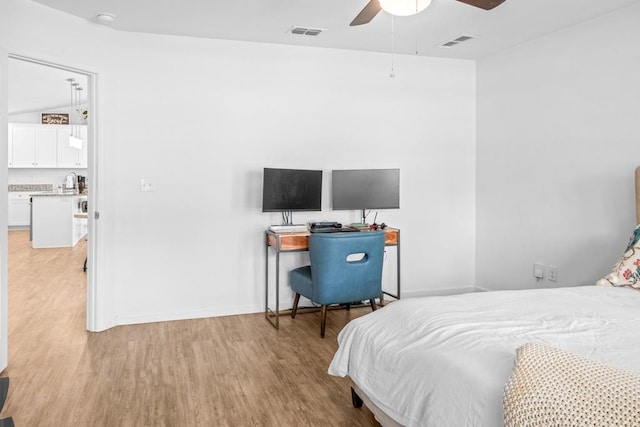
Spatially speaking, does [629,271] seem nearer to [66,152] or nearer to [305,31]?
[305,31]

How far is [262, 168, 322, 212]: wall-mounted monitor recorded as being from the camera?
4316 mm

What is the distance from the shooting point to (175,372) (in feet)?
10.4

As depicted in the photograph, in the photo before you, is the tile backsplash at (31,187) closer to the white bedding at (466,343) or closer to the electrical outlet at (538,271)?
the electrical outlet at (538,271)

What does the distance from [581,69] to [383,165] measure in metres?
1.93

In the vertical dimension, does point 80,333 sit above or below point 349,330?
below

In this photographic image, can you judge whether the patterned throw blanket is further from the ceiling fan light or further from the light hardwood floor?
the ceiling fan light

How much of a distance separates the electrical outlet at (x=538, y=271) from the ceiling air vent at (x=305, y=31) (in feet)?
9.49

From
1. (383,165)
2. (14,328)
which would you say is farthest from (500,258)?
(14,328)

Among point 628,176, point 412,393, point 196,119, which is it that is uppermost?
point 196,119

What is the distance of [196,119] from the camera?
4359 millimetres

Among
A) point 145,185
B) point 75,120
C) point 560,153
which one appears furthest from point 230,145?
point 75,120

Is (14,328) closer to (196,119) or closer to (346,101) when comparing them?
(196,119)

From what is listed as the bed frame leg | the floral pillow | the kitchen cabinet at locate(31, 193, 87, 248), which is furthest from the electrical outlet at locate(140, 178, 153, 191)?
the kitchen cabinet at locate(31, 193, 87, 248)

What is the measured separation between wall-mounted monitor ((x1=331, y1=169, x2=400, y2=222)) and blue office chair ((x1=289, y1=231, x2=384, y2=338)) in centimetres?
76
